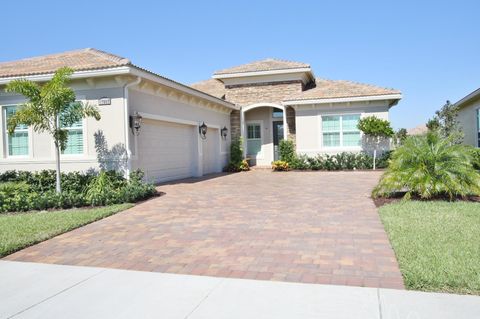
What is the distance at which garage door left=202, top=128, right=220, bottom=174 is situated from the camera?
59.6 feet

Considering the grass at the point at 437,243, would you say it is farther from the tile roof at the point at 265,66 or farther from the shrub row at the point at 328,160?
the tile roof at the point at 265,66

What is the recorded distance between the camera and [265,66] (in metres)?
21.3

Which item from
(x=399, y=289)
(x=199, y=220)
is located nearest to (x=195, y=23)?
(x=199, y=220)

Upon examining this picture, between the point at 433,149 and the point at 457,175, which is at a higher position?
the point at 433,149

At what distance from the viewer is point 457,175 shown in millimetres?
8516

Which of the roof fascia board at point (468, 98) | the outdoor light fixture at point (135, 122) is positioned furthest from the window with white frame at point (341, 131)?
the outdoor light fixture at point (135, 122)

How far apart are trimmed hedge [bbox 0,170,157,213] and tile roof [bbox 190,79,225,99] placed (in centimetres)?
1184

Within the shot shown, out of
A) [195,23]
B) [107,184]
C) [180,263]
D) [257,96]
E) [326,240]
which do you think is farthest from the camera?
[257,96]

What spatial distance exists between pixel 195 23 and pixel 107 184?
24.1 ft

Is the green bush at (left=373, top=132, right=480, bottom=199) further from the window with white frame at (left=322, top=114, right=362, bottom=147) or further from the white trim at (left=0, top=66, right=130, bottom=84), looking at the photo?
the window with white frame at (left=322, top=114, right=362, bottom=147)

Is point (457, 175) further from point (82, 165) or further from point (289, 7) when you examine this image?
point (82, 165)

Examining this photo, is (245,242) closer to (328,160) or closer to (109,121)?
(109,121)

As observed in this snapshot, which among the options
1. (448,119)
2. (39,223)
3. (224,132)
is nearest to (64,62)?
(39,223)

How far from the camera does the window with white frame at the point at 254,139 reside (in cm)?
2203
